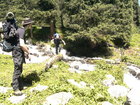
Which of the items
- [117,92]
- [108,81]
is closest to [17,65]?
[117,92]

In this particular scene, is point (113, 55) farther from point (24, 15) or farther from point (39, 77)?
point (39, 77)

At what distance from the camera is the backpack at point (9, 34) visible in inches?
257

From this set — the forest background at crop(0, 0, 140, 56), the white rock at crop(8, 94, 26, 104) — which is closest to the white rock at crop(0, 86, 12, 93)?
the white rock at crop(8, 94, 26, 104)

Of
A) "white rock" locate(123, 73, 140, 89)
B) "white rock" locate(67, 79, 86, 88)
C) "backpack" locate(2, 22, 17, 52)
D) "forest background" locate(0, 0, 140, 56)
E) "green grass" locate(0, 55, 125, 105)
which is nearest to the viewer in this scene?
"green grass" locate(0, 55, 125, 105)

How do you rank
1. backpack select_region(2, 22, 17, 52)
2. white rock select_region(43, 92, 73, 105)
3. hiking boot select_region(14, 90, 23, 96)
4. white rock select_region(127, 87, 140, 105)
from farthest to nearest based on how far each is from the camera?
hiking boot select_region(14, 90, 23, 96)
backpack select_region(2, 22, 17, 52)
white rock select_region(43, 92, 73, 105)
white rock select_region(127, 87, 140, 105)

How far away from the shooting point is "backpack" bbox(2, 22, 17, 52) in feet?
21.4

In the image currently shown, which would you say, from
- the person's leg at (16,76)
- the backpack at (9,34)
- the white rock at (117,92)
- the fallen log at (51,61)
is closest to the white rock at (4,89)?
the person's leg at (16,76)

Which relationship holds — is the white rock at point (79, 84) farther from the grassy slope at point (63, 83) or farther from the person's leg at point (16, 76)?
the person's leg at point (16, 76)

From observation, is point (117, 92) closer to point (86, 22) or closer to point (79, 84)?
point (79, 84)

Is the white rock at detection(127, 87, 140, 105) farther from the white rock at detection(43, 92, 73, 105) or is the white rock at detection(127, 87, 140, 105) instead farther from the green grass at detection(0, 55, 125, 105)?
the white rock at detection(43, 92, 73, 105)

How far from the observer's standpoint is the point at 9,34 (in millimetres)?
6535

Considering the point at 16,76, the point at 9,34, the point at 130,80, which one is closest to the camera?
the point at 9,34

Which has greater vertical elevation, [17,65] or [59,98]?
[17,65]

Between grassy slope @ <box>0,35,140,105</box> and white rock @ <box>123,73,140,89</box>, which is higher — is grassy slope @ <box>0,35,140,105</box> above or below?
above
